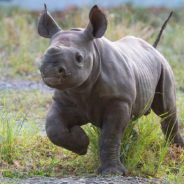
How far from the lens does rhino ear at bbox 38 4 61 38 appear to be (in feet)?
21.8

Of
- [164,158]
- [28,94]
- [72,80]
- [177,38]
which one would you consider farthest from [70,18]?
[72,80]

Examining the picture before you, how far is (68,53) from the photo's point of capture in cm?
609

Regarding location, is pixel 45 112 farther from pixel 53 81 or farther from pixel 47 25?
pixel 53 81

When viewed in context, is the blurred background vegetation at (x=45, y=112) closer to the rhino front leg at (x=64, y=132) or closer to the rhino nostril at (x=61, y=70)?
the rhino front leg at (x=64, y=132)

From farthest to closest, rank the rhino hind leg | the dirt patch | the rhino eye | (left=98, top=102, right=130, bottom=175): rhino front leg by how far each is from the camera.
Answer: the rhino hind leg
(left=98, top=102, right=130, bottom=175): rhino front leg
the dirt patch
the rhino eye

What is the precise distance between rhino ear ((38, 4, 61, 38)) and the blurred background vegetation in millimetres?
1042

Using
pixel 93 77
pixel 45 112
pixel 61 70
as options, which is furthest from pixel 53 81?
pixel 45 112

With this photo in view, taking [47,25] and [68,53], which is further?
[47,25]

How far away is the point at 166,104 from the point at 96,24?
155 cm

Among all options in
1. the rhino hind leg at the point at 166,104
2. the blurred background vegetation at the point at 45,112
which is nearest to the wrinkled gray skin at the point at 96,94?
the blurred background vegetation at the point at 45,112

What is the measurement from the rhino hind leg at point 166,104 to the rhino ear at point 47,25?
1498mm

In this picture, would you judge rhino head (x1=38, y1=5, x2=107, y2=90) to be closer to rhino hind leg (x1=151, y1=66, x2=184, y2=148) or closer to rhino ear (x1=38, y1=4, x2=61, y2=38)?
rhino ear (x1=38, y1=4, x2=61, y2=38)

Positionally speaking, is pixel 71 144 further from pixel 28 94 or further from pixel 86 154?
pixel 28 94

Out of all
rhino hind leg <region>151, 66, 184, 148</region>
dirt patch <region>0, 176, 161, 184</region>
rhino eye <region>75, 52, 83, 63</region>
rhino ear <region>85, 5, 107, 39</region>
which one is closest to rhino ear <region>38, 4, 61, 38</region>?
rhino ear <region>85, 5, 107, 39</region>
